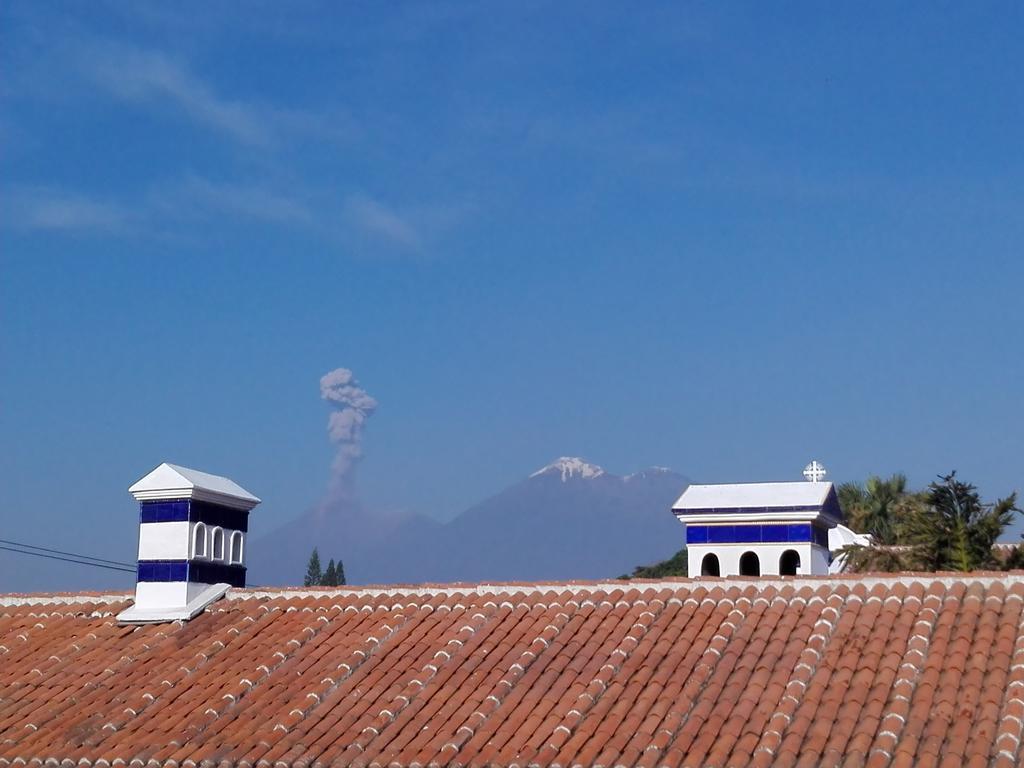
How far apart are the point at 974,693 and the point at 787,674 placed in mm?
1759

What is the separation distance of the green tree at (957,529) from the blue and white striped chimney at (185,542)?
10.5m

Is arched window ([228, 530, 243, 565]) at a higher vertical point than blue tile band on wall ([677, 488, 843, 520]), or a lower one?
lower

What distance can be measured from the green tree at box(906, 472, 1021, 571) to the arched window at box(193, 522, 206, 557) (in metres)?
10.9

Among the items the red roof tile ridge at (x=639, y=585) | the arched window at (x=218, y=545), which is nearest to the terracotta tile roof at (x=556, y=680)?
the red roof tile ridge at (x=639, y=585)

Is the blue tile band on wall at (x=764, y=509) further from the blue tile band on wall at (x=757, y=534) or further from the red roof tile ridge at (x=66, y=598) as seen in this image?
the red roof tile ridge at (x=66, y=598)

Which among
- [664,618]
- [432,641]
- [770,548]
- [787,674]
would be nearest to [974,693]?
[787,674]

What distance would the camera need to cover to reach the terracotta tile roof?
1204 centimetres

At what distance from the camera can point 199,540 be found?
19375 mm

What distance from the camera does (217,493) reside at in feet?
65.6

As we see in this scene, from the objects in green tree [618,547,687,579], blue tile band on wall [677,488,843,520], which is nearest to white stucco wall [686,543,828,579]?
blue tile band on wall [677,488,843,520]

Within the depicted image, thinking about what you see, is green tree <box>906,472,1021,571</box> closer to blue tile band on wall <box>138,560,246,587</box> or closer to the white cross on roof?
the white cross on roof

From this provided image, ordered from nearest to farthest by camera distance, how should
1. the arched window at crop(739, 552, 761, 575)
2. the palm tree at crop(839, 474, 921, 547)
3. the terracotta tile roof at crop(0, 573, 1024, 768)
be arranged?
1. the terracotta tile roof at crop(0, 573, 1024, 768)
2. the arched window at crop(739, 552, 761, 575)
3. the palm tree at crop(839, 474, 921, 547)

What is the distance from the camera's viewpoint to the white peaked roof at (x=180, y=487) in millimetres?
19469

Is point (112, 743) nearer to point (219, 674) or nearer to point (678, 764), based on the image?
point (219, 674)
